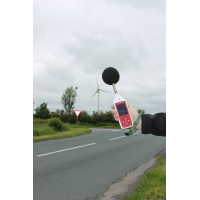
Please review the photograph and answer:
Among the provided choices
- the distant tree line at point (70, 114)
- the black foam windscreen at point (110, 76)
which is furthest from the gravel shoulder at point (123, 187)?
the distant tree line at point (70, 114)

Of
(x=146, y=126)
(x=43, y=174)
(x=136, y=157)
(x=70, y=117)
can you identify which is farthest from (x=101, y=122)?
(x=146, y=126)

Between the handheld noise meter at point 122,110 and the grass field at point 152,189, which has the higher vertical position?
the handheld noise meter at point 122,110

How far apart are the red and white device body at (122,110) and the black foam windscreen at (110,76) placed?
11cm

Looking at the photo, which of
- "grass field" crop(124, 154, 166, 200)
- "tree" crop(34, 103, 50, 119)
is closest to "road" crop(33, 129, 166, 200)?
"grass field" crop(124, 154, 166, 200)

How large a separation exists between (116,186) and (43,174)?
7.16 feet

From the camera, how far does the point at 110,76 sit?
1350 mm

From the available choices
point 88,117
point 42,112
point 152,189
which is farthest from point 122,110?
point 42,112

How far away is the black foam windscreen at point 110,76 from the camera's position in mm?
1352

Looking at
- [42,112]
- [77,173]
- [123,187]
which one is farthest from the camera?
[42,112]

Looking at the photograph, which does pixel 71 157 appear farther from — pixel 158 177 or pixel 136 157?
pixel 158 177

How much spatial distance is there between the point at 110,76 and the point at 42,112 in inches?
1696

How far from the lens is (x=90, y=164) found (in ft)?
21.6

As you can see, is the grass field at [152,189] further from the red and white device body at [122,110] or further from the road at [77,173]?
the red and white device body at [122,110]

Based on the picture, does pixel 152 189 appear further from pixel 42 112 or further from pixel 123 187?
pixel 42 112
